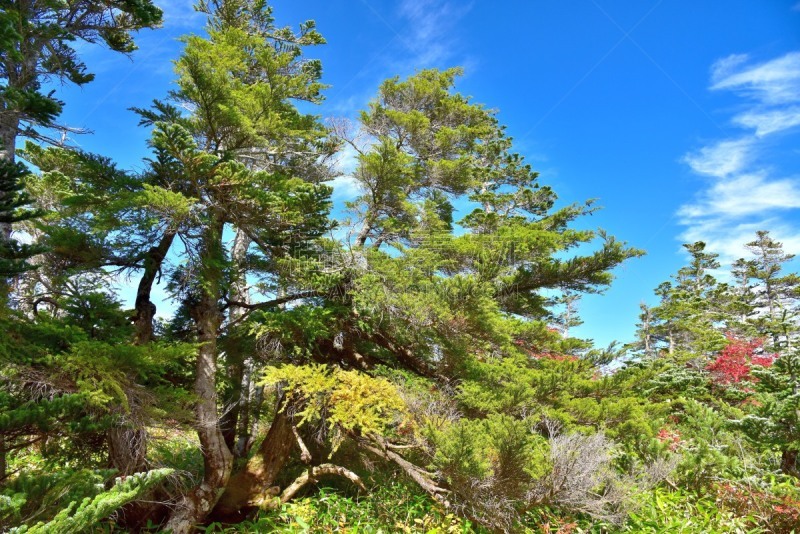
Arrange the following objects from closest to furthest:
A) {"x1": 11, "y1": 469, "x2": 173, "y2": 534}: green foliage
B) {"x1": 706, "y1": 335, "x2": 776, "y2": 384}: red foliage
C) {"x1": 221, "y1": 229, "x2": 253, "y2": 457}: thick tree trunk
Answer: {"x1": 11, "y1": 469, "x2": 173, "y2": 534}: green foliage < {"x1": 221, "y1": 229, "x2": 253, "y2": 457}: thick tree trunk < {"x1": 706, "y1": 335, "x2": 776, "y2": 384}: red foliage

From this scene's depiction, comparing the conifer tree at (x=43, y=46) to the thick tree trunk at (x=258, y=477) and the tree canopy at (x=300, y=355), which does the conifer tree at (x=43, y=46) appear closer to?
the tree canopy at (x=300, y=355)

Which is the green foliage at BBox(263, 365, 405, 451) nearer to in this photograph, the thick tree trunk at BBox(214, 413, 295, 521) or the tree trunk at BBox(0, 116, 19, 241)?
the thick tree trunk at BBox(214, 413, 295, 521)

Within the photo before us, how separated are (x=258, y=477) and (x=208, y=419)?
161 centimetres

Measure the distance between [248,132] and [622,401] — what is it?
8.29 meters

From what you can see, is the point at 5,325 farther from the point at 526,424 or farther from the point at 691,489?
the point at 691,489

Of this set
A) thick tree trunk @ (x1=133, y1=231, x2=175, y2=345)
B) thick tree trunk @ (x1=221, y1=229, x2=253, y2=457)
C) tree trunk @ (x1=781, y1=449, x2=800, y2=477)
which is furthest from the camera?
thick tree trunk @ (x1=221, y1=229, x2=253, y2=457)

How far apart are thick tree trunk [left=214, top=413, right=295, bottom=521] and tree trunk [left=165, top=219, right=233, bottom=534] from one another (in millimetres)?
383

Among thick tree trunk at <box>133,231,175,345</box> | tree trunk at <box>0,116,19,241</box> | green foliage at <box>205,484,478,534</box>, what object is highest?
tree trunk at <box>0,116,19,241</box>

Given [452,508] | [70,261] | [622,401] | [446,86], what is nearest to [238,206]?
[70,261]

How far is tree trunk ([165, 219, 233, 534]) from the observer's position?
6.32m

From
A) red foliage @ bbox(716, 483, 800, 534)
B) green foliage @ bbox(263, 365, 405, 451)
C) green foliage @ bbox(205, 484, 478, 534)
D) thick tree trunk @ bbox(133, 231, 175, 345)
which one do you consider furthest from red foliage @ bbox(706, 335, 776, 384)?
thick tree trunk @ bbox(133, 231, 175, 345)

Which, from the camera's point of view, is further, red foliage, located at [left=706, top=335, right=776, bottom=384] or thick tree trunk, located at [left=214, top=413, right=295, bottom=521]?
red foliage, located at [left=706, top=335, right=776, bottom=384]

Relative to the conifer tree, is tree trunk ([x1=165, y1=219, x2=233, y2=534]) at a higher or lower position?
lower

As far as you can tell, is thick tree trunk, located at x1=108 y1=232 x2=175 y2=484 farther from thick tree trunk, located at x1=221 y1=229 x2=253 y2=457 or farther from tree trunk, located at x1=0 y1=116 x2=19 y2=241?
tree trunk, located at x1=0 y1=116 x2=19 y2=241
